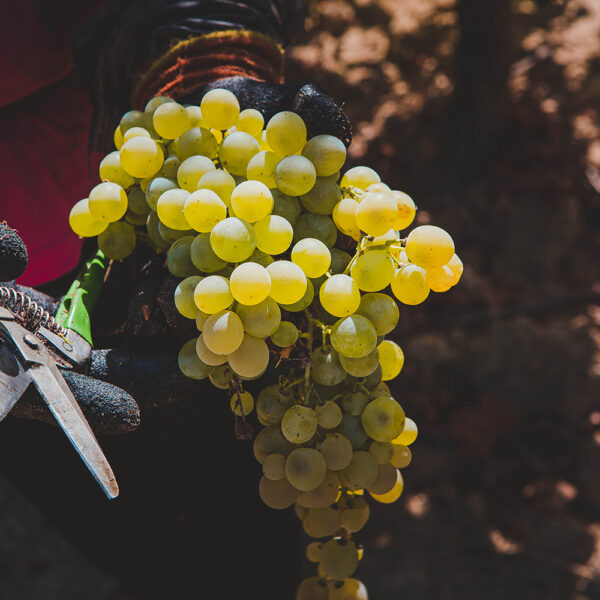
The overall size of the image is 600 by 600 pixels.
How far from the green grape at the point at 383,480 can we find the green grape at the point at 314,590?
19cm

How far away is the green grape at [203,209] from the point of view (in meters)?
0.64

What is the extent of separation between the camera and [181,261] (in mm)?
682

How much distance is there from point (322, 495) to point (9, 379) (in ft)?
1.27

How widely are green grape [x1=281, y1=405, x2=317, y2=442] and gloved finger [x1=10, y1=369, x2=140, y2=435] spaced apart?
0.60 ft

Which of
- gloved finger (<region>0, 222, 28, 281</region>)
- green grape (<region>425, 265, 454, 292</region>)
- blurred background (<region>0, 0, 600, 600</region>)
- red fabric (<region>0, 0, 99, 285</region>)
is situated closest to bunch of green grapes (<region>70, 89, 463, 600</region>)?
green grape (<region>425, 265, 454, 292</region>)

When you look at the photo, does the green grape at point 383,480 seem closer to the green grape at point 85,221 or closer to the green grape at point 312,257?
the green grape at point 312,257

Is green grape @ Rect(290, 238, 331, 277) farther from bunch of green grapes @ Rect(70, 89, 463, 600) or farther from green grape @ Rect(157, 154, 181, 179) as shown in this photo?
green grape @ Rect(157, 154, 181, 179)

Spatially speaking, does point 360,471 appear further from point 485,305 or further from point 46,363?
point 485,305

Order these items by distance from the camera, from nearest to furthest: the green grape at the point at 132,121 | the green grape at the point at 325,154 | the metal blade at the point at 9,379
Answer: the metal blade at the point at 9,379, the green grape at the point at 325,154, the green grape at the point at 132,121

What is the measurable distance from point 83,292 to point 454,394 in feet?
5.61

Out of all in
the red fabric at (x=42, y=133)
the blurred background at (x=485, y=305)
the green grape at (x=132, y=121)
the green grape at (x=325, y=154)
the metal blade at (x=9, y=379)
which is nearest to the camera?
the metal blade at (x=9, y=379)

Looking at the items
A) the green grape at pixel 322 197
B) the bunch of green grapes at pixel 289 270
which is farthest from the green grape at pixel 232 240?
the green grape at pixel 322 197

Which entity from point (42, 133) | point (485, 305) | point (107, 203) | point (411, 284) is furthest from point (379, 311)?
point (485, 305)

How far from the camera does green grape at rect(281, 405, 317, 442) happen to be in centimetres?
68
